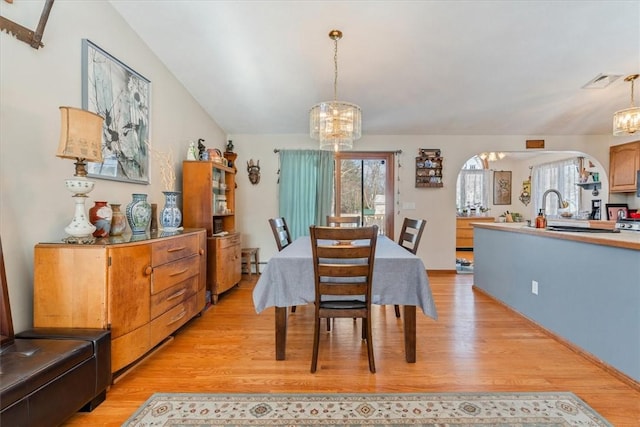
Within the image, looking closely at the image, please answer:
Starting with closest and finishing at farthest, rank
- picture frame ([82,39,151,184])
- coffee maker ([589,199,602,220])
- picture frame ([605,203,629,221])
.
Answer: picture frame ([82,39,151,184]) < picture frame ([605,203,629,221]) < coffee maker ([589,199,602,220])

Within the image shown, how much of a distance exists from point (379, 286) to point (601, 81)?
149 inches

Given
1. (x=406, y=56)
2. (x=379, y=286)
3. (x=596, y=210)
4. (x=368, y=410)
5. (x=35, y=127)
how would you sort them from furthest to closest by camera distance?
(x=596, y=210) < (x=406, y=56) < (x=379, y=286) < (x=35, y=127) < (x=368, y=410)

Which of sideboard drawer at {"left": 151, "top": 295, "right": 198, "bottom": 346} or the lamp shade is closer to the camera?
the lamp shade

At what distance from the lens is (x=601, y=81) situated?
3.43 meters

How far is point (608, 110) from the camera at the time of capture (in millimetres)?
4094

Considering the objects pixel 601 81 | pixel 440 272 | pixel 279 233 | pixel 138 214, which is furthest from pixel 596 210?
pixel 138 214

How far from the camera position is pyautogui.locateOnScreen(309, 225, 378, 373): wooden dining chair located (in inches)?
72.5

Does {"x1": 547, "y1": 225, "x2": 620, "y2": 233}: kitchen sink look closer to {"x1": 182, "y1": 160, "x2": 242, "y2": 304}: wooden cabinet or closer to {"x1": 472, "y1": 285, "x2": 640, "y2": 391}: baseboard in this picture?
{"x1": 472, "y1": 285, "x2": 640, "y2": 391}: baseboard

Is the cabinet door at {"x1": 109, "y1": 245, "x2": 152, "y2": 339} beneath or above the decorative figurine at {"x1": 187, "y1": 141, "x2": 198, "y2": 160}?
beneath

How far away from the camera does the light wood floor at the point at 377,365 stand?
1.78 metres

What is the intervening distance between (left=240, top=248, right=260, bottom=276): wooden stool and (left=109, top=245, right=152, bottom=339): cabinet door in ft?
7.97

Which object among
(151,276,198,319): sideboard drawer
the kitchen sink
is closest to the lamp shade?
(151,276,198,319): sideboard drawer

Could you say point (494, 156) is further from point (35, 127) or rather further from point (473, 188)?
point (35, 127)

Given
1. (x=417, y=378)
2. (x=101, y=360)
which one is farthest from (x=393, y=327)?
(x=101, y=360)
